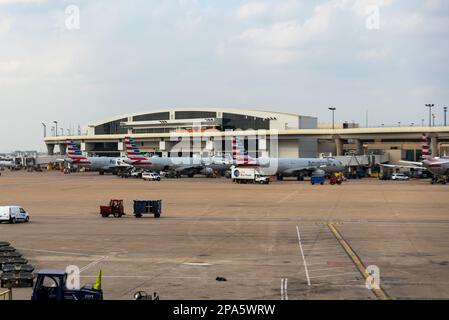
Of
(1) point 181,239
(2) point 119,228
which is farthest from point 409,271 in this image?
(2) point 119,228

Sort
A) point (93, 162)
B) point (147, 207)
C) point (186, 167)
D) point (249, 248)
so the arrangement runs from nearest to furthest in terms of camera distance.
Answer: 1. point (249, 248)
2. point (147, 207)
3. point (186, 167)
4. point (93, 162)

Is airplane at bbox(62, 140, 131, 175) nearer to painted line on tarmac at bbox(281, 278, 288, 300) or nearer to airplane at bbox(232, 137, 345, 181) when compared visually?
airplane at bbox(232, 137, 345, 181)

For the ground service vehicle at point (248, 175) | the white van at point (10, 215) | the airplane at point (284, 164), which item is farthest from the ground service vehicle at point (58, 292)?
the airplane at point (284, 164)

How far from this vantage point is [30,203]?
83188 mm

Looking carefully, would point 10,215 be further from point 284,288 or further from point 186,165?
point 186,165

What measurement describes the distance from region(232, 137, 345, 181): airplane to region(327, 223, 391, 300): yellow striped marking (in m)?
86.7

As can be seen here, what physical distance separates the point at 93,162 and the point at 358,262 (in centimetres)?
14992

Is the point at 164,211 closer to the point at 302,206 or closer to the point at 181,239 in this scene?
the point at 302,206

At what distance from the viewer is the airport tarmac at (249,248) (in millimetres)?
30281

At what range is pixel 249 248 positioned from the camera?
43469mm

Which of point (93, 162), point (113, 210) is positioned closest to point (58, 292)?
point (113, 210)

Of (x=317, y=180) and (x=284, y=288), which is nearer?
(x=284, y=288)

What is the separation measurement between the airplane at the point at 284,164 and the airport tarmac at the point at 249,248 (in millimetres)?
63825

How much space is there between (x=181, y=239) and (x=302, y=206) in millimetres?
32713
